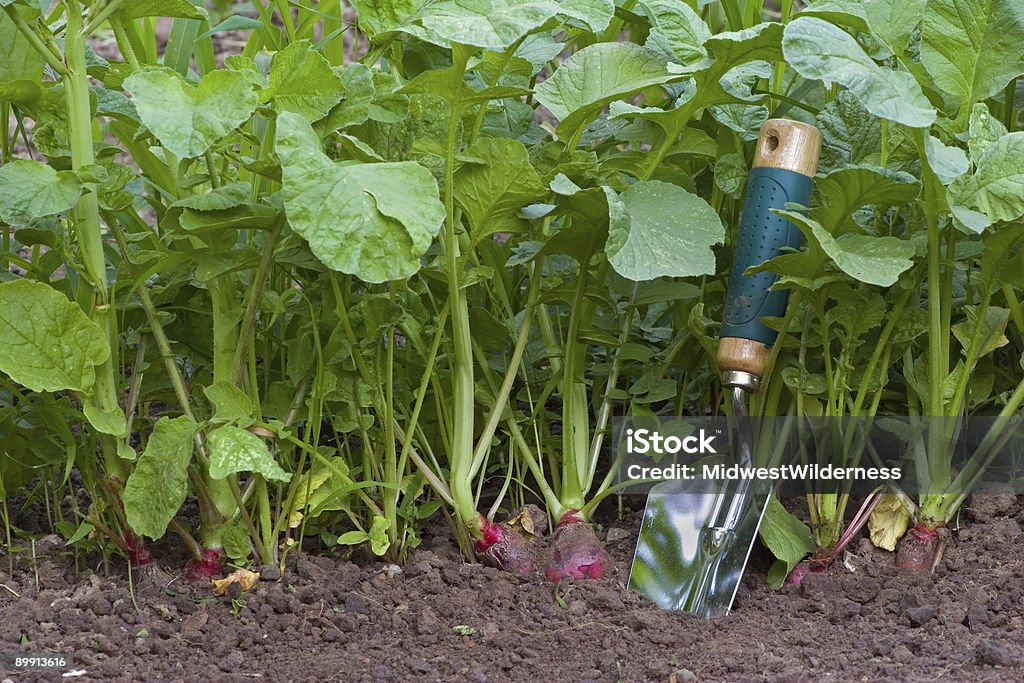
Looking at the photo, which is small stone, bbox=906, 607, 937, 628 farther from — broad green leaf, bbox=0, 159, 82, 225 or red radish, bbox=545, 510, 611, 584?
broad green leaf, bbox=0, 159, 82, 225

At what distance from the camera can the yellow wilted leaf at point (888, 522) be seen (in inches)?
43.6

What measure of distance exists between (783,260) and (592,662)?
1.34 ft

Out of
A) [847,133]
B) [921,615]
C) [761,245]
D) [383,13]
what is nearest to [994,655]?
[921,615]

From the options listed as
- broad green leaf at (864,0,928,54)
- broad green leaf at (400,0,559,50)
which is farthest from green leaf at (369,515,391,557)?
broad green leaf at (864,0,928,54)

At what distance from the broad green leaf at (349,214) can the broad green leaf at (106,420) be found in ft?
0.95

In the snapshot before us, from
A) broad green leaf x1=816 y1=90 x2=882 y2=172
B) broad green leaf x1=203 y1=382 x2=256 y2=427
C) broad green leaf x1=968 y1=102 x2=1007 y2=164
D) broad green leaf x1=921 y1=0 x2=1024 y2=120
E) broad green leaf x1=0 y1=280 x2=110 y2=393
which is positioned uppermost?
broad green leaf x1=921 y1=0 x2=1024 y2=120

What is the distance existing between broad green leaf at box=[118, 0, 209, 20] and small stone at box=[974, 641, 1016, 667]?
90 cm

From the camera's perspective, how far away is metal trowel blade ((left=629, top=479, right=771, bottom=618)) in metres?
1.07

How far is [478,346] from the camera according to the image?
116cm

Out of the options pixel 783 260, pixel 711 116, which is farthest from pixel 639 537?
pixel 711 116

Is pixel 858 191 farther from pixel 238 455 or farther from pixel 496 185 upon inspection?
pixel 238 455

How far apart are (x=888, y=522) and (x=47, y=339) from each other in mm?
861

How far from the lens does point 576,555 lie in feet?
3.55

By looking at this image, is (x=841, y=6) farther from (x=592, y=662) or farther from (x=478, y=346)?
(x=592, y=662)
